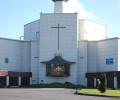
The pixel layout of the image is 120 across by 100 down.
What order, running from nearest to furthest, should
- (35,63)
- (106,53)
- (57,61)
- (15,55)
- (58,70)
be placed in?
(57,61) < (58,70) < (106,53) < (35,63) < (15,55)

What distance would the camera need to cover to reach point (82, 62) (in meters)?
54.0

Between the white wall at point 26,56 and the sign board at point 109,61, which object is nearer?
the sign board at point 109,61

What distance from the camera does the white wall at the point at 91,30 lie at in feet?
196


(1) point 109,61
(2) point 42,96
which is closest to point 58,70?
(1) point 109,61

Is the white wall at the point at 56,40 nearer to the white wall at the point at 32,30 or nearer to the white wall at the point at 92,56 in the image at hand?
the white wall at the point at 92,56

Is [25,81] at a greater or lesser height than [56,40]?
lesser

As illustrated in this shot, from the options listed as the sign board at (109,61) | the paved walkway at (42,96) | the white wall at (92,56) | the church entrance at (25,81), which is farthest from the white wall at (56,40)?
the paved walkway at (42,96)

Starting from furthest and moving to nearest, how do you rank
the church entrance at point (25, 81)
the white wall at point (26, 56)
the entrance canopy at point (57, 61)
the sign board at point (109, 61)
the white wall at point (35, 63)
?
the white wall at point (26, 56) < the white wall at point (35, 63) < the church entrance at point (25, 81) < the entrance canopy at point (57, 61) < the sign board at point (109, 61)

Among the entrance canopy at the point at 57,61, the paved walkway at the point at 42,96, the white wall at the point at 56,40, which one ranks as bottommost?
the paved walkway at the point at 42,96

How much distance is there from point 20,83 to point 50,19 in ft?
46.7

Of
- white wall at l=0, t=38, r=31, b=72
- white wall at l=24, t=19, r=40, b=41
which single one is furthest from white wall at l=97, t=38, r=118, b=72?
white wall at l=24, t=19, r=40, b=41

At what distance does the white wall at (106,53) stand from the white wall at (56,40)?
532 cm

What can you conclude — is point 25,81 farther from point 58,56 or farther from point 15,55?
point 58,56

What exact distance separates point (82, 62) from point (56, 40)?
273 inches
